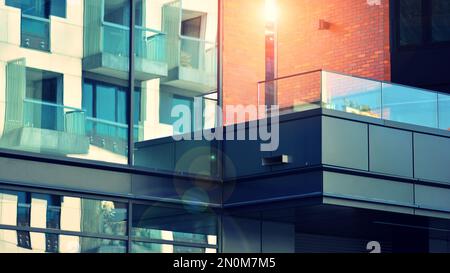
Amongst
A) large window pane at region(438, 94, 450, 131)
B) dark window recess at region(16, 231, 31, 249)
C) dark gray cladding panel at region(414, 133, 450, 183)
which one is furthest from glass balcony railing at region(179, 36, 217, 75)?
dark window recess at region(16, 231, 31, 249)

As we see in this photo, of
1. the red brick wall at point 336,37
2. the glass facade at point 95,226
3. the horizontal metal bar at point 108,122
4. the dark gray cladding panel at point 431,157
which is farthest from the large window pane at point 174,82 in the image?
the red brick wall at point 336,37

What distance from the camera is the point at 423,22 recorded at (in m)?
26.7

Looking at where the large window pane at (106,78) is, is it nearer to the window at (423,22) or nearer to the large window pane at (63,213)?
the large window pane at (63,213)

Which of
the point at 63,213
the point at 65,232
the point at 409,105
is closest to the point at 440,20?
the point at 409,105

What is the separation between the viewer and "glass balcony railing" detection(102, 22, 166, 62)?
63.8 feet

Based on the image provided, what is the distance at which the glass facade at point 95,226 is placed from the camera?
17797 millimetres

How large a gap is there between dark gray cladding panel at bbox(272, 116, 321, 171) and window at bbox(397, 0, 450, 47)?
782cm

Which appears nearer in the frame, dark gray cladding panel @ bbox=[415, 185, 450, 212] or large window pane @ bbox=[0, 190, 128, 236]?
large window pane @ bbox=[0, 190, 128, 236]

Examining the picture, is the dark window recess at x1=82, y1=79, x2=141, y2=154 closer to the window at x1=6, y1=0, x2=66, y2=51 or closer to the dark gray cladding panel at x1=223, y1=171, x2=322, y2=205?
the window at x1=6, y1=0, x2=66, y2=51

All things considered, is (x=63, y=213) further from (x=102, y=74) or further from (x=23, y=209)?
(x=102, y=74)

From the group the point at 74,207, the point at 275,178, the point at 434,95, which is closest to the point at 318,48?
the point at 434,95

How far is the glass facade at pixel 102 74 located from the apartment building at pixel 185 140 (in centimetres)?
2
